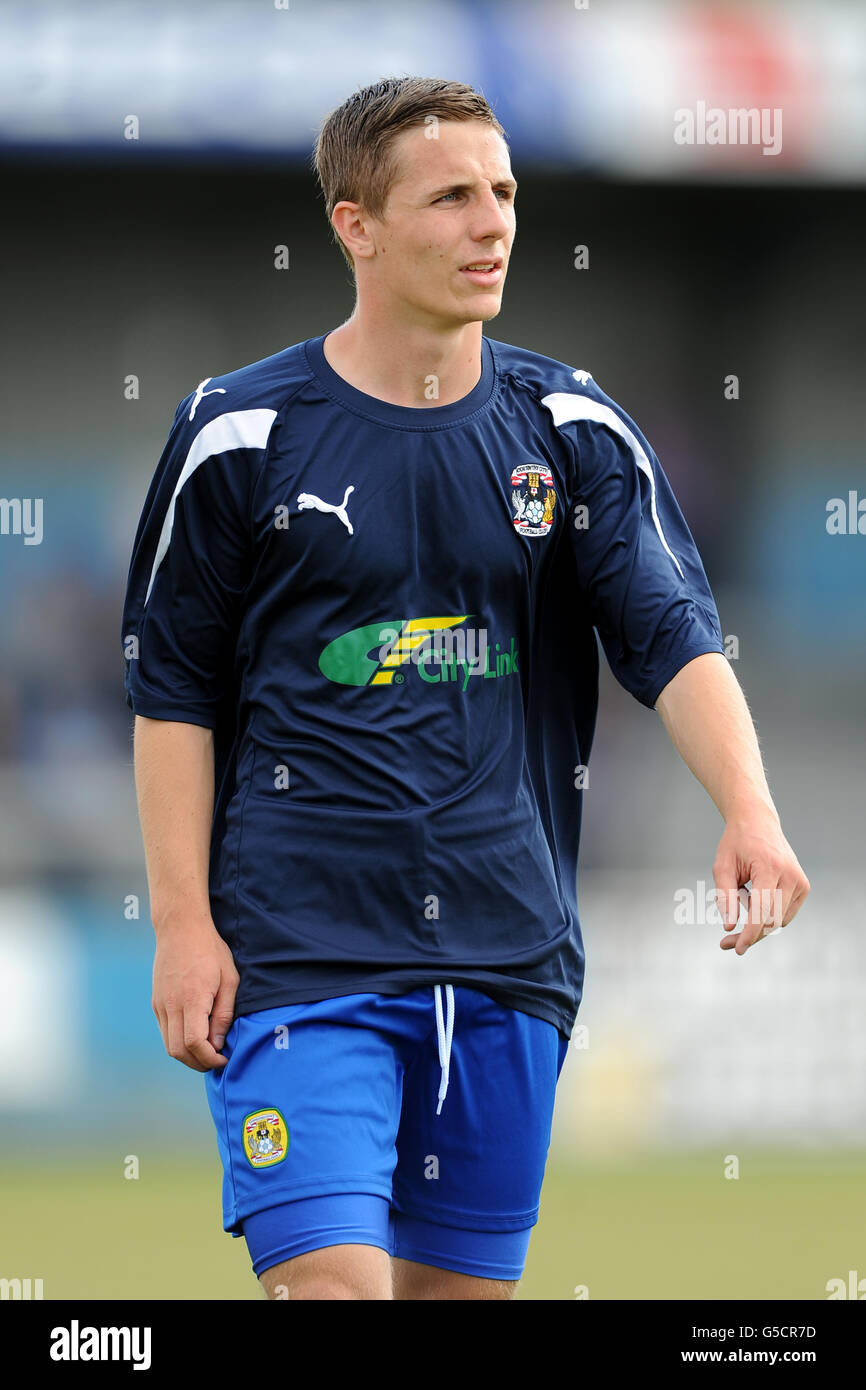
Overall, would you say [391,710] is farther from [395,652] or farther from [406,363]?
[406,363]

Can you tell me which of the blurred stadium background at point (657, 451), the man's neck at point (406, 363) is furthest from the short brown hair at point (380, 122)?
Result: the blurred stadium background at point (657, 451)

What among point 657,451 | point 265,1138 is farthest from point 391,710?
point 657,451

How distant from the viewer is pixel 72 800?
8602mm

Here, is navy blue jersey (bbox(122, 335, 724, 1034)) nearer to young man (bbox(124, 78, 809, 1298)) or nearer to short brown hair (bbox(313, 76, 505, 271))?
young man (bbox(124, 78, 809, 1298))

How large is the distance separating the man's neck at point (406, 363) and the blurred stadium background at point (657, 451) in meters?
3.20

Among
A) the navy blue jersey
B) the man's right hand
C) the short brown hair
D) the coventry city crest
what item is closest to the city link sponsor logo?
the navy blue jersey

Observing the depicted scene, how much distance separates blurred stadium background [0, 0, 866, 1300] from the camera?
A: 653 centimetres

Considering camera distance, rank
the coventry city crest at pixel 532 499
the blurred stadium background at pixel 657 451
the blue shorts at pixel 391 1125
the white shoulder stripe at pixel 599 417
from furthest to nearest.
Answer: the blurred stadium background at pixel 657 451 → the white shoulder stripe at pixel 599 417 → the coventry city crest at pixel 532 499 → the blue shorts at pixel 391 1125

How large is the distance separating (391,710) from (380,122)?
864 millimetres

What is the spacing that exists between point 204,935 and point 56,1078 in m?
4.41

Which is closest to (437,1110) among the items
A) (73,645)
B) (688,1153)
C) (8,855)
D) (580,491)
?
(580,491)

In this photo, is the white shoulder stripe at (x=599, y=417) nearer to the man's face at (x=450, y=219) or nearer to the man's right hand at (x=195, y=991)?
the man's face at (x=450, y=219)

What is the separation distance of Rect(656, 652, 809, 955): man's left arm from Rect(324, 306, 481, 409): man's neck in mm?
566

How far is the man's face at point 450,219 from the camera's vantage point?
2.66m
